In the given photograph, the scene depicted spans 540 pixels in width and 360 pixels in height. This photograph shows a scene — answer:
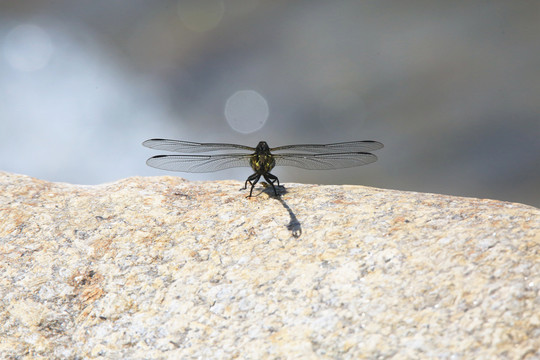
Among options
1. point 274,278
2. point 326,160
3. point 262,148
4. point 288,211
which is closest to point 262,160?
point 262,148

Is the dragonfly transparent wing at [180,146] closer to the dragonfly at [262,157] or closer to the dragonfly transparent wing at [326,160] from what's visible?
the dragonfly at [262,157]

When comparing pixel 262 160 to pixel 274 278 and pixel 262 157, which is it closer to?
pixel 262 157

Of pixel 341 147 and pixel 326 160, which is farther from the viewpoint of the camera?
pixel 326 160

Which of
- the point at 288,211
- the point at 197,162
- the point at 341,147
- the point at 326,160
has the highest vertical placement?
the point at 341,147

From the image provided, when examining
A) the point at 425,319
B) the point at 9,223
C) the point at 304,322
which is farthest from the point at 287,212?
the point at 9,223

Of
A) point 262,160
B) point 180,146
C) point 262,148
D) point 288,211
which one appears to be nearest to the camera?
point 288,211

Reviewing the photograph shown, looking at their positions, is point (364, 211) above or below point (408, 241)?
above

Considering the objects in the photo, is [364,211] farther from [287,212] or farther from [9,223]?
[9,223]
